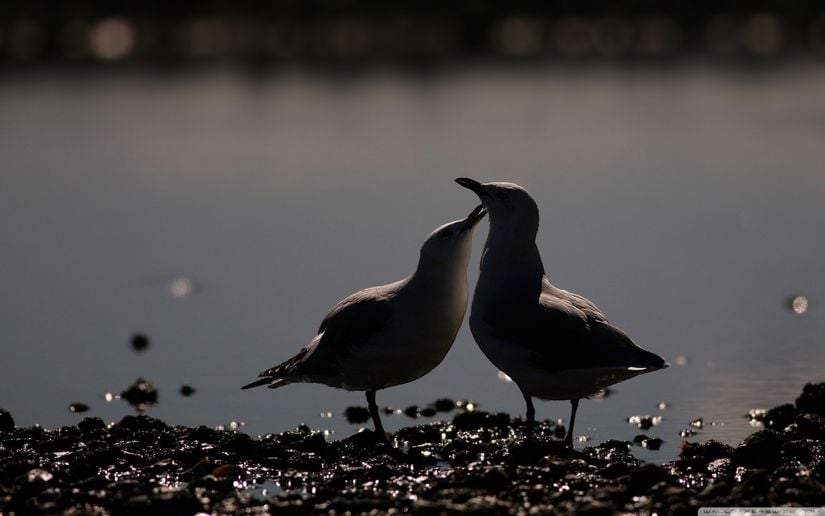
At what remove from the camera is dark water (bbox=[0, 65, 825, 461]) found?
11.1m

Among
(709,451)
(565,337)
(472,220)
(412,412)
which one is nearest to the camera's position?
(709,451)

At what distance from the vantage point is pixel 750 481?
293 inches

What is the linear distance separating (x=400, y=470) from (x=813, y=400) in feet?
10.4

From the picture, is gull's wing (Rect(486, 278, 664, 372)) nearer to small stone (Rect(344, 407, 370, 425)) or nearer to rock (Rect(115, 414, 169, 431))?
small stone (Rect(344, 407, 370, 425))

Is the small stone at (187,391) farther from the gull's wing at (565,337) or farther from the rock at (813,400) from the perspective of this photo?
the rock at (813,400)

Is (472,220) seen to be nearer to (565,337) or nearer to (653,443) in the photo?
Result: (565,337)

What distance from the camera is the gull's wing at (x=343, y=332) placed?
916 centimetres

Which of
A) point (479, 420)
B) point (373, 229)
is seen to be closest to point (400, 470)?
point (479, 420)

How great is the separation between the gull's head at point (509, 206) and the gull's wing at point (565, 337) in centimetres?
73

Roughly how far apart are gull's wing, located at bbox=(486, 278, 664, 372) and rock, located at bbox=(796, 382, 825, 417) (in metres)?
1.71

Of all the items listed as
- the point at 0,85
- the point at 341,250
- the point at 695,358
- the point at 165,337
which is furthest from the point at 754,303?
the point at 0,85

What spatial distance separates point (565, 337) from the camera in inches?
340

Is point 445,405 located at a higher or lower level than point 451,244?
lower

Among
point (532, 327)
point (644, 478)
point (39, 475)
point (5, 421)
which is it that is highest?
point (532, 327)
